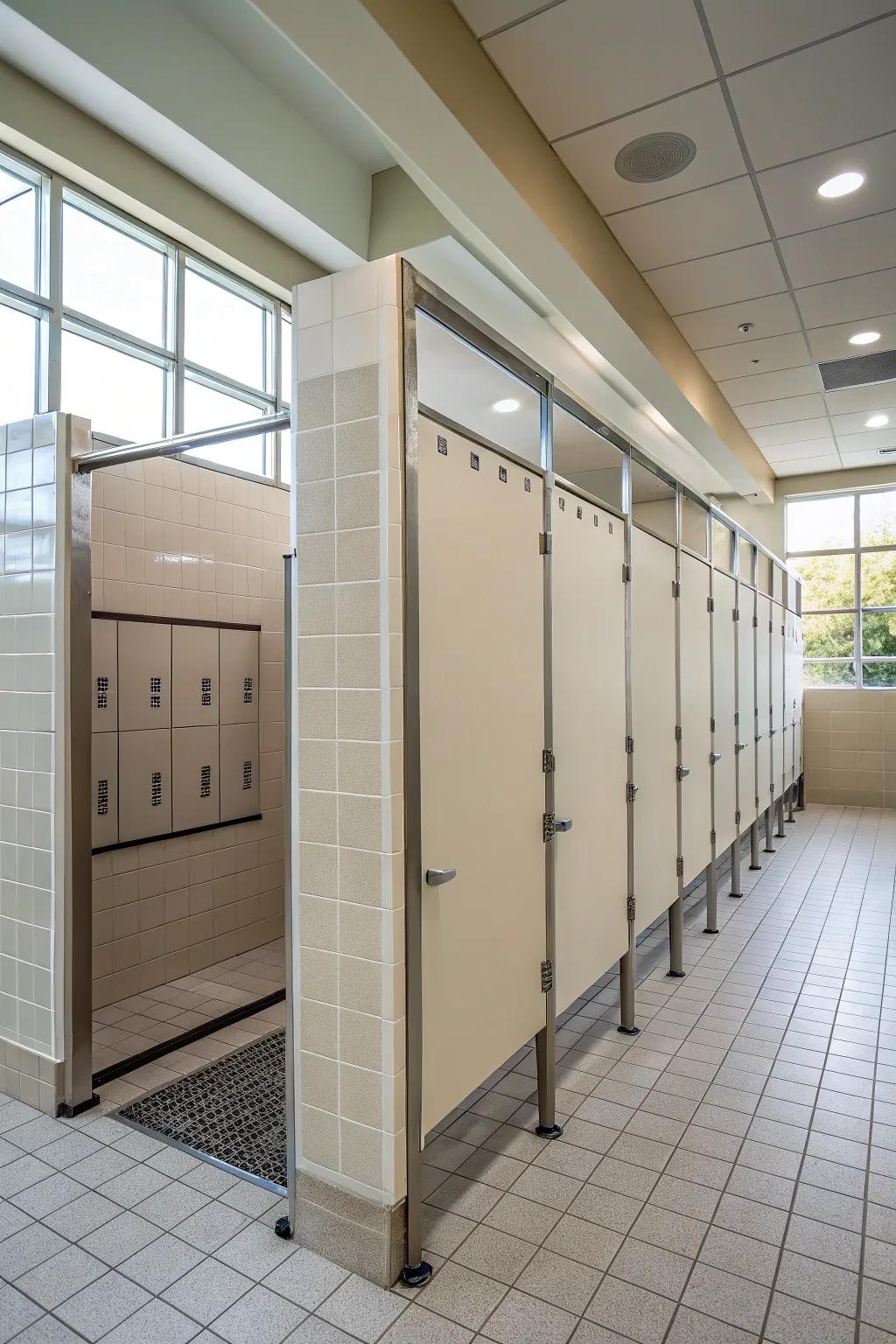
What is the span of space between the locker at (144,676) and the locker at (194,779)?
159mm

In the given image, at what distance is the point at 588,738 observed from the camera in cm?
288

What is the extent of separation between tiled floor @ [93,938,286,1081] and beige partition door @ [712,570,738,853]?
259cm

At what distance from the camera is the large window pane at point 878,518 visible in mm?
9109

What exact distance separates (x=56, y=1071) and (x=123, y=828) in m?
1.22

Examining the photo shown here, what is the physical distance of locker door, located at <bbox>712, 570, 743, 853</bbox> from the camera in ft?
15.2

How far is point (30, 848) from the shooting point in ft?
8.77

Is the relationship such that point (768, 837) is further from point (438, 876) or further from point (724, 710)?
point (438, 876)

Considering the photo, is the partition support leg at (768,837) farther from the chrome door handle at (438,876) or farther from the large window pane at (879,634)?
the chrome door handle at (438,876)

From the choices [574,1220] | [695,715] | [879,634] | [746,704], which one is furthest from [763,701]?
[574,1220]

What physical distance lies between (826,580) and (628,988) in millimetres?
7564

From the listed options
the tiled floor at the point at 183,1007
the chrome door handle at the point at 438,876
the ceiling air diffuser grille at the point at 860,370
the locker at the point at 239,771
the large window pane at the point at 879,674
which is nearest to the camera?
the chrome door handle at the point at 438,876

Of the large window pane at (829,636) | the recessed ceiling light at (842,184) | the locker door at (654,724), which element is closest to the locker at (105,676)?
the locker door at (654,724)

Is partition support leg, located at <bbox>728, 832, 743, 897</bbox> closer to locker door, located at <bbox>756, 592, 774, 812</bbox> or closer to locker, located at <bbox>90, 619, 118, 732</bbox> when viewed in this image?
locker door, located at <bbox>756, 592, 774, 812</bbox>

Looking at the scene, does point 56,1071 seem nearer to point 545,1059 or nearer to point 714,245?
point 545,1059
